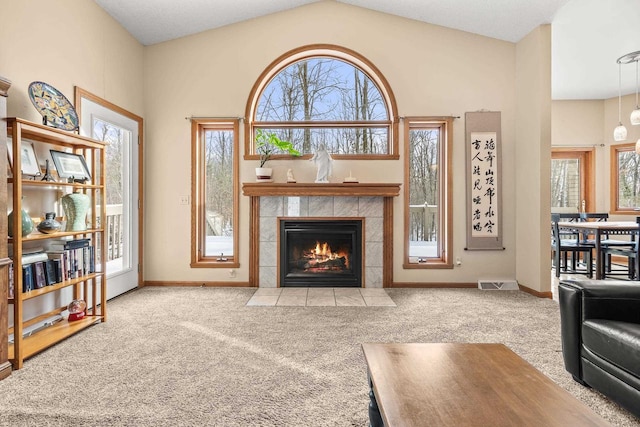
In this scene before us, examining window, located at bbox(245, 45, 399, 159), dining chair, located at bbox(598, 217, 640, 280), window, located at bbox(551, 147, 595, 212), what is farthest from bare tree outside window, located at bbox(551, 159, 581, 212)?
window, located at bbox(245, 45, 399, 159)

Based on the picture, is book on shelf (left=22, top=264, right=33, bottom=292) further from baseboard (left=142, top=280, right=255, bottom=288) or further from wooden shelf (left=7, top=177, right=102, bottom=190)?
baseboard (left=142, top=280, right=255, bottom=288)

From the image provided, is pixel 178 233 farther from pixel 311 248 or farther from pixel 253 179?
pixel 311 248

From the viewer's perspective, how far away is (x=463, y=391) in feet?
4.09

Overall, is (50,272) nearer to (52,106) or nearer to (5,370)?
(5,370)

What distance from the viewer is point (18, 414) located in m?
1.80

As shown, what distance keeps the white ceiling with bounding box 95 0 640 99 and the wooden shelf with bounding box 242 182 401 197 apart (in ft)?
6.55

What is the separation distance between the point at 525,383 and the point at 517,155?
3.94 m

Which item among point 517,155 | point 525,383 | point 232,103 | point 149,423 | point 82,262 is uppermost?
point 232,103

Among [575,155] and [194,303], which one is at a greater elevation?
[575,155]

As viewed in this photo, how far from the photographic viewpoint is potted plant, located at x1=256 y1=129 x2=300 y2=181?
14.7 feet

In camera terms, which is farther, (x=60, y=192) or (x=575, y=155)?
(x=575, y=155)

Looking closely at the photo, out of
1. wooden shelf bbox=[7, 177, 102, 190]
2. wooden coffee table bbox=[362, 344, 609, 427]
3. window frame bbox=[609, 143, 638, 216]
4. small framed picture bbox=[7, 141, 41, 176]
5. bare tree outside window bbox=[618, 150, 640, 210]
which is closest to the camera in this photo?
wooden coffee table bbox=[362, 344, 609, 427]

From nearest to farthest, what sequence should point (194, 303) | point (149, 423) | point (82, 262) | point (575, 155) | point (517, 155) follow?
point (149, 423) → point (82, 262) → point (194, 303) → point (517, 155) → point (575, 155)

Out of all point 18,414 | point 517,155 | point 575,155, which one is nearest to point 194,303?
point 18,414
